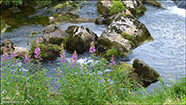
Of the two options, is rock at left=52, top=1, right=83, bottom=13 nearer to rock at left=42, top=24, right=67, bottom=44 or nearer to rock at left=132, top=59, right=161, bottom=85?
rock at left=42, top=24, right=67, bottom=44

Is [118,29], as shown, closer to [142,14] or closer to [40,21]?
[142,14]

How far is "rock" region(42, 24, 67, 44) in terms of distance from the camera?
9078mm

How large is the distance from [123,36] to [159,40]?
185 cm

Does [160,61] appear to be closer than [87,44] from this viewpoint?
Yes

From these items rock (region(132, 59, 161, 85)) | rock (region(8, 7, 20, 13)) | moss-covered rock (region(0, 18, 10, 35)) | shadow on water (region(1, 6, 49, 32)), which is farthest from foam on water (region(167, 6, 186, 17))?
rock (region(8, 7, 20, 13))

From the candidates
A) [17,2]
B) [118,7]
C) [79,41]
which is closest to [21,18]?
[17,2]

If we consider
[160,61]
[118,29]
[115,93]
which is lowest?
[160,61]

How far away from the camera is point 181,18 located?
11.1m

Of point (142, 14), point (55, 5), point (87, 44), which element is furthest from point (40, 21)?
→ point (142, 14)

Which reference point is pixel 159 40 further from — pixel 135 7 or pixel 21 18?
pixel 21 18

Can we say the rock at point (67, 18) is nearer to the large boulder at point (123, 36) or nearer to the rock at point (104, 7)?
the rock at point (104, 7)

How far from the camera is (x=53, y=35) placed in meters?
9.20

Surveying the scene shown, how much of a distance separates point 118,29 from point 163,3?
22.5 feet

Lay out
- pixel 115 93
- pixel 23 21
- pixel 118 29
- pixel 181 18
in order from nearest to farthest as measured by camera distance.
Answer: pixel 115 93 < pixel 118 29 < pixel 181 18 < pixel 23 21
